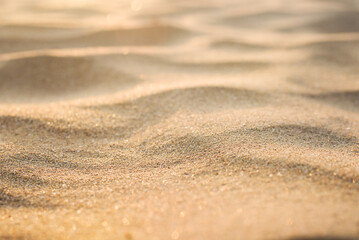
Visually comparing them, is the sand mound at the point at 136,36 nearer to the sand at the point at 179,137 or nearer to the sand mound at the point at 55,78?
the sand at the point at 179,137

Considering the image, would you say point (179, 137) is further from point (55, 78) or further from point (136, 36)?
point (136, 36)

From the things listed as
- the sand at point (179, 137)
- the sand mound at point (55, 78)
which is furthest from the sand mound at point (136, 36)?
the sand mound at point (55, 78)

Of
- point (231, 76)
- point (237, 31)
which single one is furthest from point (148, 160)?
point (237, 31)

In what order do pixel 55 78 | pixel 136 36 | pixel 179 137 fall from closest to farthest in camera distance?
pixel 179 137, pixel 55 78, pixel 136 36

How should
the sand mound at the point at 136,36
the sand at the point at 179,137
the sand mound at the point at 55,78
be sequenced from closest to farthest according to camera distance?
the sand at the point at 179,137 → the sand mound at the point at 55,78 → the sand mound at the point at 136,36

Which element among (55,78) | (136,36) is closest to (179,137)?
(55,78)

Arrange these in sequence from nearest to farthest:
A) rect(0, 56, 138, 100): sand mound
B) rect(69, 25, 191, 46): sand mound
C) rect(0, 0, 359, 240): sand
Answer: rect(0, 0, 359, 240): sand → rect(0, 56, 138, 100): sand mound → rect(69, 25, 191, 46): sand mound

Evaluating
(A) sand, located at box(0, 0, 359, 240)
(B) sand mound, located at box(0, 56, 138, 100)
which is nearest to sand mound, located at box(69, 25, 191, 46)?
(A) sand, located at box(0, 0, 359, 240)

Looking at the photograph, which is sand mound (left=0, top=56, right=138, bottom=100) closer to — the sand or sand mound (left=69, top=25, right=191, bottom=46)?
the sand
